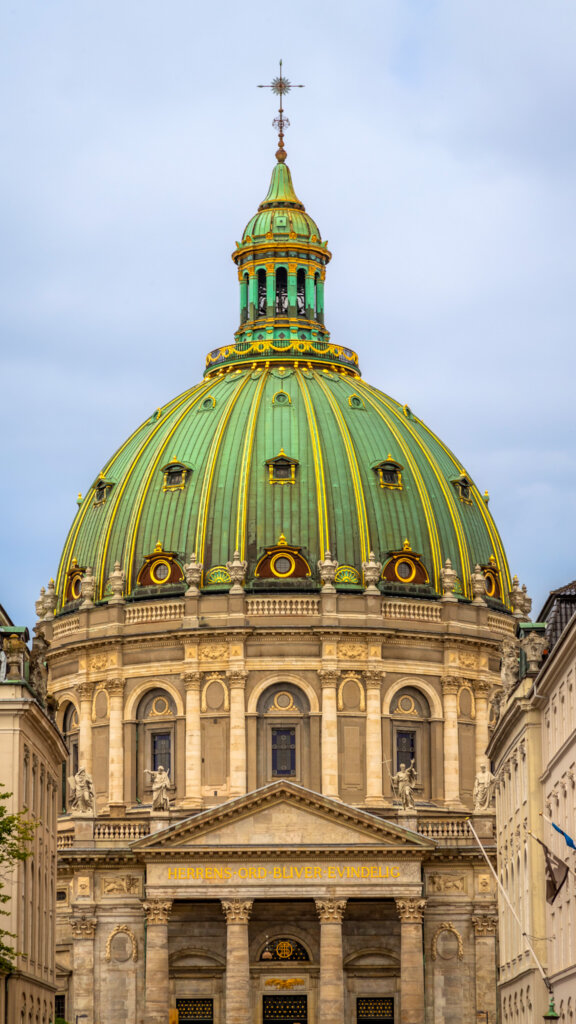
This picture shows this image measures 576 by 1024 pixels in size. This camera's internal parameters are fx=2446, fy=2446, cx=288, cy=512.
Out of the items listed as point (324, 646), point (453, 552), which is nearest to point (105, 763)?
point (324, 646)

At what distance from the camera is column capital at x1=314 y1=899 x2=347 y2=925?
4461 inches

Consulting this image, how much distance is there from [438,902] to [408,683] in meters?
13.5

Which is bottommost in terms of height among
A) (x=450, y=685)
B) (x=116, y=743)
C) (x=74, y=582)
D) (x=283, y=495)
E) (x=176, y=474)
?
(x=116, y=743)

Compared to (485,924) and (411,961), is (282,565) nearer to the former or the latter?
(485,924)

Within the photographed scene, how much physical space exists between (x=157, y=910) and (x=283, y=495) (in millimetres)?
24794

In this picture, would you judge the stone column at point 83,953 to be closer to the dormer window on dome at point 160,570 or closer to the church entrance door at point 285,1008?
the church entrance door at point 285,1008

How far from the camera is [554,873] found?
225 feet

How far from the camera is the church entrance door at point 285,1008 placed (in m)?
117

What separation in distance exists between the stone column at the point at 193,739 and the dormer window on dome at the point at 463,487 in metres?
18.1

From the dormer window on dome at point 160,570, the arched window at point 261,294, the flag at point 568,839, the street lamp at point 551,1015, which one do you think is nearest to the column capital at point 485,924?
the dormer window on dome at point 160,570

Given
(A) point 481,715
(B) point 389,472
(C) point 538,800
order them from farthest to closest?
(B) point 389,472 < (A) point 481,715 < (C) point 538,800

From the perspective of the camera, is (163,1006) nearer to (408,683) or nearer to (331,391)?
(408,683)

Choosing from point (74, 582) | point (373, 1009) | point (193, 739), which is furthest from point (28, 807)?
point (74, 582)

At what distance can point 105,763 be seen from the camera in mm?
126938
